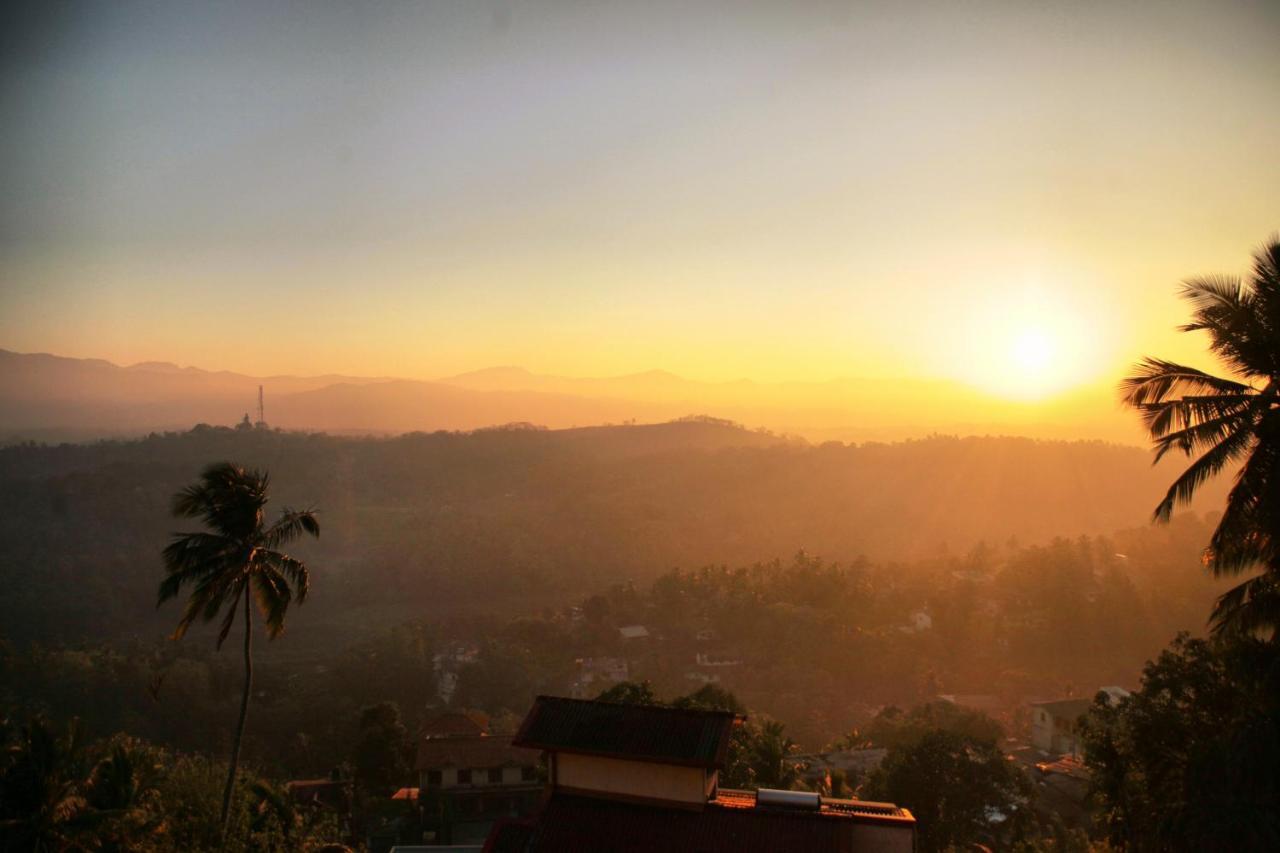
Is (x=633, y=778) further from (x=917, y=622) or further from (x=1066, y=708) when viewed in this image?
(x=917, y=622)

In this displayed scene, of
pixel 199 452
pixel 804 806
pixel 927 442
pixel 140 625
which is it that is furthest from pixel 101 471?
pixel 927 442

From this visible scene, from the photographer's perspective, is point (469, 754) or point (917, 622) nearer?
point (469, 754)

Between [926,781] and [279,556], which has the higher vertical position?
[279,556]

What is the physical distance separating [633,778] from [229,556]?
6072mm

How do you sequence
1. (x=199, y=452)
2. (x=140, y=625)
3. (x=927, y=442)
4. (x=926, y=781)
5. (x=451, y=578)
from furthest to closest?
(x=927, y=442) < (x=199, y=452) < (x=451, y=578) < (x=140, y=625) < (x=926, y=781)

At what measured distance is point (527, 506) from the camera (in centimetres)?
8712

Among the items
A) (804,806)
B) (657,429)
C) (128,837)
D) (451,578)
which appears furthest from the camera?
(657,429)

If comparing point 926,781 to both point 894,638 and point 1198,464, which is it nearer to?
point 1198,464

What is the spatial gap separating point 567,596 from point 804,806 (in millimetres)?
53109

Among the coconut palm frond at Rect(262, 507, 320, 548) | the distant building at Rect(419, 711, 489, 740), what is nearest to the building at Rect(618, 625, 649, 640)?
the distant building at Rect(419, 711, 489, 740)

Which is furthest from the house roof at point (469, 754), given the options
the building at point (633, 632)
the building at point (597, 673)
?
the building at point (633, 632)

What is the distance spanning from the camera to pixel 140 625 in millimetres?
50750

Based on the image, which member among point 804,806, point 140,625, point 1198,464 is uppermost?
point 1198,464

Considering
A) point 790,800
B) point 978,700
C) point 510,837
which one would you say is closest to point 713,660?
point 978,700
